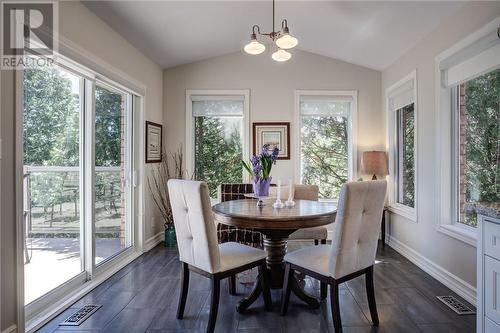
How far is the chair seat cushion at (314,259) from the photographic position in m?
1.95

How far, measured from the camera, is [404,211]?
365 cm

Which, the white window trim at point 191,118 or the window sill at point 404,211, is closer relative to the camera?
the window sill at point 404,211

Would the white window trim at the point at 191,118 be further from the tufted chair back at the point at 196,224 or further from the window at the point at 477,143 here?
the window at the point at 477,143

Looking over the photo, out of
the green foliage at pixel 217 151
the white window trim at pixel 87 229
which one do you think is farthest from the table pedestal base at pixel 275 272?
the green foliage at pixel 217 151

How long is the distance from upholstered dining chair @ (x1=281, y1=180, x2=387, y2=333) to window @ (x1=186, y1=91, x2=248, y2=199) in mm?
2590

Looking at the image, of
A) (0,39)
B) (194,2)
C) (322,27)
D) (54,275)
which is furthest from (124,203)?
(322,27)

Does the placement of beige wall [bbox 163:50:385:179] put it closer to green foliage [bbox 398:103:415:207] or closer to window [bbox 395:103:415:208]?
window [bbox 395:103:415:208]

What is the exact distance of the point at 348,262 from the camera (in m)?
1.89

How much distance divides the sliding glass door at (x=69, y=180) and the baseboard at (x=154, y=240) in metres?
0.40

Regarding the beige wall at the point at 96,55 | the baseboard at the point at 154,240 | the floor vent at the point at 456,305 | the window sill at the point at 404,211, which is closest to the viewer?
the beige wall at the point at 96,55

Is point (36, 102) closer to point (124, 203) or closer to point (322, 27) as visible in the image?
point (124, 203)

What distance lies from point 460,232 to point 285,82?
292 cm

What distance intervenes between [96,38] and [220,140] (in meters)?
2.20

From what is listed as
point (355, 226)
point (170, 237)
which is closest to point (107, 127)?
point (170, 237)
